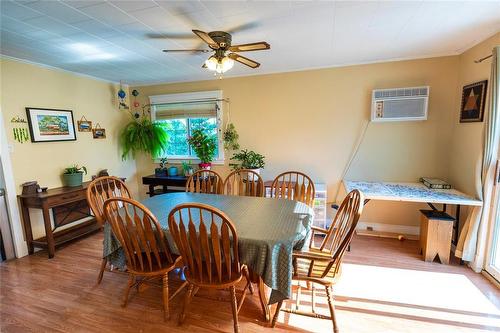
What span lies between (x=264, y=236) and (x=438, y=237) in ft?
6.93

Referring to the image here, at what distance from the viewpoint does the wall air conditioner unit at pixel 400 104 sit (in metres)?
2.92

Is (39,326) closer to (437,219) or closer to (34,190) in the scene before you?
(34,190)

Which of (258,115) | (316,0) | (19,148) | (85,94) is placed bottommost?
(19,148)

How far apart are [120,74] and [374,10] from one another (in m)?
3.37

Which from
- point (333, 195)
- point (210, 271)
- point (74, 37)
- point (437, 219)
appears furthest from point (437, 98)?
point (74, 37)

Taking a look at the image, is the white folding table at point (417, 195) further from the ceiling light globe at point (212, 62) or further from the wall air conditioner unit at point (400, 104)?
the ceiling light globe at point (212, 62)

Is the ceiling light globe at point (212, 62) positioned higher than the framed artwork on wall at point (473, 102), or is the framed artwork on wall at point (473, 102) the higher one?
the ceiling light globe at point (212, 62)

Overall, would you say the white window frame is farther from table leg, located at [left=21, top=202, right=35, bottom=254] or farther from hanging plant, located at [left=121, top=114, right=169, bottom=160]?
table leg, located at [left=21, top=202, right=35, bottom=254]

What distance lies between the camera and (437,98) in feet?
9.69

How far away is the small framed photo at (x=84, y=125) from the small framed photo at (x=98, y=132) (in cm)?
8

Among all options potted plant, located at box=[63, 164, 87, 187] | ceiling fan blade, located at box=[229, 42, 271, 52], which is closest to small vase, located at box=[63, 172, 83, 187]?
potted plant, located at box=[63, 164, 87, 187]

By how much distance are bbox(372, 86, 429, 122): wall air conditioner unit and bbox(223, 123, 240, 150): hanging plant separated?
2.02 metres

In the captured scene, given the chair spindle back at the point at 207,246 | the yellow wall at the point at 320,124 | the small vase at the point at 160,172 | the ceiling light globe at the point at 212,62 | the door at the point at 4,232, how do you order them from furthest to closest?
the small vase at the point at 160,172, the yellow wall at the point at 320,124, the door at the point at 4,232, the ceiling light globe at the point at 212,62, the chair spindle back at the point at 207,246

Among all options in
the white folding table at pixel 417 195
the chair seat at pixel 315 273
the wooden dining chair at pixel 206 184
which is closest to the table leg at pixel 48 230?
the wooden dining chair at pixel 206 184
